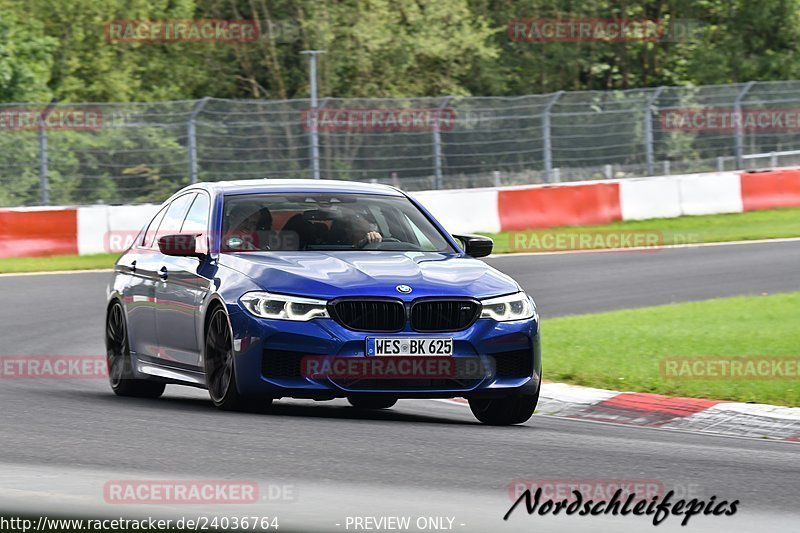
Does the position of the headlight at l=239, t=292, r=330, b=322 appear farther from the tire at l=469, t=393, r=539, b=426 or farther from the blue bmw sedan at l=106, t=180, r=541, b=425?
the tire at l=469, t=393, r=539, b=426

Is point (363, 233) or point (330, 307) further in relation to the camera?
point (363, 233)

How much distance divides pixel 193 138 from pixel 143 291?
1610cm

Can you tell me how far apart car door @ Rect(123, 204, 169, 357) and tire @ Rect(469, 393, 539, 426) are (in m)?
2.24

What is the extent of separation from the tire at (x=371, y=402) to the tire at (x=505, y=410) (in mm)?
541

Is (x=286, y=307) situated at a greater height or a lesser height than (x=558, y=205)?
lesser

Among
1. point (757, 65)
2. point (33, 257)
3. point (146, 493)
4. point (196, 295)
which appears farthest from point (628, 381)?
point (757, 65)

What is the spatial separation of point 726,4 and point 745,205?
738 inches

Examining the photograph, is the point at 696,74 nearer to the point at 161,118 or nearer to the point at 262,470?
the point at 161,118

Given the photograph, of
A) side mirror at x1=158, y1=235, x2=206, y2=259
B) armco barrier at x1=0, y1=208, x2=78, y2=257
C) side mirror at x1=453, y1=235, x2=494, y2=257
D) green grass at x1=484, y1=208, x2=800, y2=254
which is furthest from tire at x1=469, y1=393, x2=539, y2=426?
armco barrier at x1=0, y1=208, x2=78, y2=257

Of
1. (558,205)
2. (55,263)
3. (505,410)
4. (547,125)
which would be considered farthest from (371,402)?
(547,125)

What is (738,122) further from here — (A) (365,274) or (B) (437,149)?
(A) (365,274)

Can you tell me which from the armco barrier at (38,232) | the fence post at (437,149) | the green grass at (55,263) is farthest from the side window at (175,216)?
the fence post at (437,149)

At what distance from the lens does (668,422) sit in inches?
425

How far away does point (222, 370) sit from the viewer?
995cm
